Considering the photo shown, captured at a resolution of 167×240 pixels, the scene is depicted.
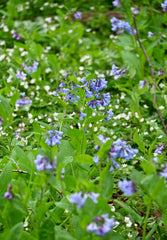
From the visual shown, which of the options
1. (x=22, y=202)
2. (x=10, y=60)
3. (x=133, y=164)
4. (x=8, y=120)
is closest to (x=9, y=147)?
(x=8, y=120)

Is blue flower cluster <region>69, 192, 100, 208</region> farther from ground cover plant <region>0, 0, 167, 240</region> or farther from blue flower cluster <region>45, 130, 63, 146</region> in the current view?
blue flower cluster <region>45, 130, 63, 146</region>

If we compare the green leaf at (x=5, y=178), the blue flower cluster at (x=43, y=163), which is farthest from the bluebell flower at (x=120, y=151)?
the green leaf at (x=5, y=178)

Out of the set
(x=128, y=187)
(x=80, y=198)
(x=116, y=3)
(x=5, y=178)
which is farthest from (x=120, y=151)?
(x=116, y=3)

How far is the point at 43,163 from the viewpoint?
1347 mm

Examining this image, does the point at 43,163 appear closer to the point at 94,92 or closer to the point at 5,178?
the point at 5,178

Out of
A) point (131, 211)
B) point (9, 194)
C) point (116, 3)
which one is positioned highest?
point (9, 194)

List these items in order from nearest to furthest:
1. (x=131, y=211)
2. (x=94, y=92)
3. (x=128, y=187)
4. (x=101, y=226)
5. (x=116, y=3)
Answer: (x=101, y=226) → (x=128, y=187) → (x=131, y=211) → (x=94, y=92) → (x=116, y=3)

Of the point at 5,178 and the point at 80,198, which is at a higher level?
the point at 80,198

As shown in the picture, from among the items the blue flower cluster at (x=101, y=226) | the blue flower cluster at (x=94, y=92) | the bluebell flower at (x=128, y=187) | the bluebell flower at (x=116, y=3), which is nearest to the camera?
the blue flower cluster at (x=101, y=226)

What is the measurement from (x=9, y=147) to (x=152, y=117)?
1.16 meters

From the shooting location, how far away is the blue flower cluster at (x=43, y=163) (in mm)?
1334

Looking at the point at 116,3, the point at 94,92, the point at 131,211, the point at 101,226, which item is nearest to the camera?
the point at 101,226

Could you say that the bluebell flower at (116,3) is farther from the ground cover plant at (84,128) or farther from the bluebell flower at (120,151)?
the bluebell flower at (120,151)

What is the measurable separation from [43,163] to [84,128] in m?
0.57
